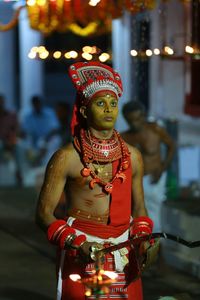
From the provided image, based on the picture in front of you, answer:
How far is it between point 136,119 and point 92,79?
4370 mm

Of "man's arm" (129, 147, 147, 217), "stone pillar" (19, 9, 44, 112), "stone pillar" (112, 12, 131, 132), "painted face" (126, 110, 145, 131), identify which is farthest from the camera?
"stone pillar" (19, 9, 44, 112)

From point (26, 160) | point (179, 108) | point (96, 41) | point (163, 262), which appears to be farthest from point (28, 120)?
point (96, 41)

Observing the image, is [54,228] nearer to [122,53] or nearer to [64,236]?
[64,236]

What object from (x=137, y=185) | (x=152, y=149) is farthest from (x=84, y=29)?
(x=137, y=185)

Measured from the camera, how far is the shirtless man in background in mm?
9703

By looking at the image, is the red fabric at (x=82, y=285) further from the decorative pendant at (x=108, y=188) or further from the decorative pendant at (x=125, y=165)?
the decorative pendant at (x=125, y=165)

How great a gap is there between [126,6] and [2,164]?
693cm

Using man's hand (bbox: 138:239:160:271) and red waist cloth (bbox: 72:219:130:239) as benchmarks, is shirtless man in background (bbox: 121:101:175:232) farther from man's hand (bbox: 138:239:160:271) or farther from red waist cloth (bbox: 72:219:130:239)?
man's hand (bbox: 138:239:160:271)

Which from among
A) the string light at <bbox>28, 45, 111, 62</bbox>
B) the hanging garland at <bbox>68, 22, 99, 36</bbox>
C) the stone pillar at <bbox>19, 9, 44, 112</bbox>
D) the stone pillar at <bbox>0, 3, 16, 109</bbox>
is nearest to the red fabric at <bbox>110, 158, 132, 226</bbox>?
the string light at <bbox>28, 45, 111, 62</bbox>

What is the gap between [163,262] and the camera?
8.70 m

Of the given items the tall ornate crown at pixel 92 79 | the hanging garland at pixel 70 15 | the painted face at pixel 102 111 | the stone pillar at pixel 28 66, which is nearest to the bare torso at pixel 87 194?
the painted face at pixel 102 111

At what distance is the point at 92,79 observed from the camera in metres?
5.32

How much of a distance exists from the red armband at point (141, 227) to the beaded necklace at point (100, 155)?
0.26 metres

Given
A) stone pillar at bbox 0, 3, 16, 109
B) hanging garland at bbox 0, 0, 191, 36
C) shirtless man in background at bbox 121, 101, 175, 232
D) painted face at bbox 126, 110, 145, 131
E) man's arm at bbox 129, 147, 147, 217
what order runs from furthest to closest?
1. stone pillar at bbox 0, 3, 16, 109
2. hanging garland at bbox 0, 0, 191, 36
3. shirtless man in background at bbox 121, 101, 175, 232
4. painted face at bbox 126, 110, 145, 131
5. man's arm at bbox 129, 147, 147, 217
